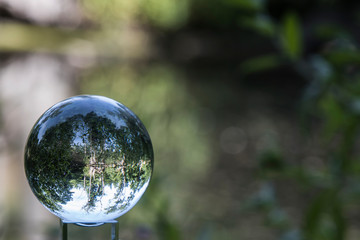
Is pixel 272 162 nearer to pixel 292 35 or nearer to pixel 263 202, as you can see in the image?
pixel 263 202

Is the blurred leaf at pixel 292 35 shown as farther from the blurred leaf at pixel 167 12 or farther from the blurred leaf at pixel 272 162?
the blurred leaf at pixel 167 12

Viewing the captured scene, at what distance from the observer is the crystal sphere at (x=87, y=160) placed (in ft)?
1.68

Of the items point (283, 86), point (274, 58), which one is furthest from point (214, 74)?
point (274, 58)

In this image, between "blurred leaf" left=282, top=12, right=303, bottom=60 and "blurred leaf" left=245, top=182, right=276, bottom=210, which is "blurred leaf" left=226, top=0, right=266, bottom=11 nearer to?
"blurred leaf" left=282, top=12, right=303, bottom=60

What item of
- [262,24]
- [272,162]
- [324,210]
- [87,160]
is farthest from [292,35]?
[87,160]

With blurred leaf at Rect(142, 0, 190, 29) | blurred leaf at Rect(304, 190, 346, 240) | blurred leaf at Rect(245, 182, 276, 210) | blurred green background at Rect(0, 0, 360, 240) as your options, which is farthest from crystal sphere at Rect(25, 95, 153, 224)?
blurred leaf at Rect(142, 0, 190, 29)

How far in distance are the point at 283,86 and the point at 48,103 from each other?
19.0 feet

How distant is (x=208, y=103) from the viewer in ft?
21.2

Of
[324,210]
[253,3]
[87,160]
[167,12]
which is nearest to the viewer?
[87,160]

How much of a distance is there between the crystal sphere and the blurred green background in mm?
167

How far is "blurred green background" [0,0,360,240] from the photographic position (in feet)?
4.49

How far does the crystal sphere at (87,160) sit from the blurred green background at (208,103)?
167 millimetres

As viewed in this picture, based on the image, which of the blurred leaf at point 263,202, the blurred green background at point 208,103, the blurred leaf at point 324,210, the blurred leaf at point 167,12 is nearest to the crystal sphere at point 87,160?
the blurred green background at point 208,103

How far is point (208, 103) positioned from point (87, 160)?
235 inches
